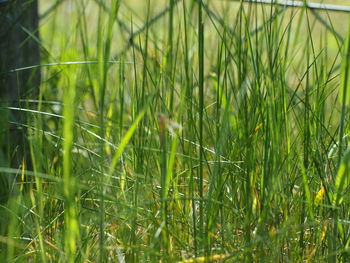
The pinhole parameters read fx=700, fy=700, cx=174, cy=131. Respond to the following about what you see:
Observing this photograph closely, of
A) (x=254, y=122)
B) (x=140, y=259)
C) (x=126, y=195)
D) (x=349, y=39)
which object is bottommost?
(x=140, y=259)

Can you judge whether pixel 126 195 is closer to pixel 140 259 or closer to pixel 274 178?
pixel 140 259

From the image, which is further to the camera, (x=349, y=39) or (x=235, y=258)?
(x=235, y=258)

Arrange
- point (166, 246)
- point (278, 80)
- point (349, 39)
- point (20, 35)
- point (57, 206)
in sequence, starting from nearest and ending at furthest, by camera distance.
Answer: point (349, 39) < point (166, 246) < point (278, 80) < point (57, 206) < point (20, 35)

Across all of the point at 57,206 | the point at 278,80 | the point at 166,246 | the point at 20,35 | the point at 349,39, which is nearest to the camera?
the point at 349,39

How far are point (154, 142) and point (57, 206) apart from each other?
0.23 meters

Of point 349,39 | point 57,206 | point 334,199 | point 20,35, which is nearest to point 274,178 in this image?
point 334,199

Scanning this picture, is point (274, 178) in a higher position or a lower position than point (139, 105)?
lower

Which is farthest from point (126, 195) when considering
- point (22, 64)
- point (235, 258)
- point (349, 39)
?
point (22, 64)

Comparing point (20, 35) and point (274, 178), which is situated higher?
point (20, 35)

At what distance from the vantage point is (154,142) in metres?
1.42

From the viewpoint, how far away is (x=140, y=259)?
1.24m

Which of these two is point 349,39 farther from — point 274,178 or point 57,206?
point 57,206

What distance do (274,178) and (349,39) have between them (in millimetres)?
255

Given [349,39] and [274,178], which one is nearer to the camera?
[349,39]
